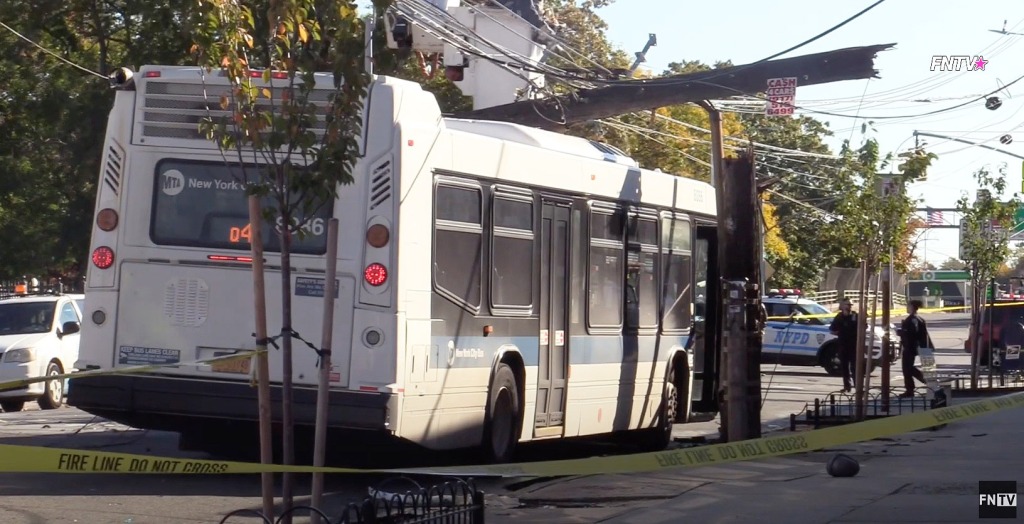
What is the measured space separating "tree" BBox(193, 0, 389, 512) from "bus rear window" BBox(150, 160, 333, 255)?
3674 mm

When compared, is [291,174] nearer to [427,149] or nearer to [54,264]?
[427,149]

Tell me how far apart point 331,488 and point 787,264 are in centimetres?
5505

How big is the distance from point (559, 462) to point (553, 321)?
13.8 feet

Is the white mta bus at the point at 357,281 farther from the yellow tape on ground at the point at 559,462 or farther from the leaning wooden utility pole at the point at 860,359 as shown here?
the leaning wooden utility pole at the point at 860,359

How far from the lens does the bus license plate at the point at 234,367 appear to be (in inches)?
424

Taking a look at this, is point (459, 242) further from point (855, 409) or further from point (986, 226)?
point (986, 226)

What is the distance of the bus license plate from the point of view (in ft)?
35.3

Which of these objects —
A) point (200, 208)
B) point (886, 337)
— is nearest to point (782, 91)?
point (886, 337)

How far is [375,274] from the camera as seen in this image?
10562 mm

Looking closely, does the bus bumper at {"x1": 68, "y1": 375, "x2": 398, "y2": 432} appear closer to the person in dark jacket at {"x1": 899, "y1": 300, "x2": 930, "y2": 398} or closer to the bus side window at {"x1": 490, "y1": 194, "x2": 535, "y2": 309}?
the bus side window at {"x1": 490, "y1": 194, "x2": 535, "y2": 309}

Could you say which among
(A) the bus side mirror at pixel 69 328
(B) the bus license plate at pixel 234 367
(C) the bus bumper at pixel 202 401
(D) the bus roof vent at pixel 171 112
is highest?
(D) the bus roof vent at pixel 171 112

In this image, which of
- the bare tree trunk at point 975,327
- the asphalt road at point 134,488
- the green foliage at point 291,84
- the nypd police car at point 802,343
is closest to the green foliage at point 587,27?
the nypd police car at point 802,343

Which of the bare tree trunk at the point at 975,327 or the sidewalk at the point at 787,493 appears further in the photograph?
the bare tree trunk at the point at 975,327

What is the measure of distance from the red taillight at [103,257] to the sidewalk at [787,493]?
355 cm
